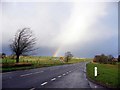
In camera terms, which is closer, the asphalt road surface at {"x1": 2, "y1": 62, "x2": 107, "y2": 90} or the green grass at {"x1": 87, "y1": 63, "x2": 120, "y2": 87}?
the asphalt road surface at {"x1": 2, "y1": 62, "x2": 107, "y2": 90}

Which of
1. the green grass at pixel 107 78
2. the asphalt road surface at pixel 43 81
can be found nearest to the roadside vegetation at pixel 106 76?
the green grass at pixel 107 78

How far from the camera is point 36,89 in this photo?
476 inches

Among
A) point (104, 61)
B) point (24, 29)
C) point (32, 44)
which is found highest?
point (24, 29)

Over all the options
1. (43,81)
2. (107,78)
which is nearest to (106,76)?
(107,78)

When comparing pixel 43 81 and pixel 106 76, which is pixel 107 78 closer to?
pixel 106 76

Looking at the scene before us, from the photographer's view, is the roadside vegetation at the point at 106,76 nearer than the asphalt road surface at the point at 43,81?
No

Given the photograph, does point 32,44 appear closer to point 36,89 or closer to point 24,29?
point 24,29

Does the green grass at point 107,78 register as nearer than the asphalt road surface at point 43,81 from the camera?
No

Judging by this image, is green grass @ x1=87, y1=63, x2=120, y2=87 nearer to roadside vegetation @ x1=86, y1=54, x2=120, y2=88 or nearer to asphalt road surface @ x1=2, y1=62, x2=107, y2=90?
roadside vegetation @ x1=86, y1=54, x2=120, y2=88

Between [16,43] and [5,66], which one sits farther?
[16,43]

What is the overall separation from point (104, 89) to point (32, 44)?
53.8 m

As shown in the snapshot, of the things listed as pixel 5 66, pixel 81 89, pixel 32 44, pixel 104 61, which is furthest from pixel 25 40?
pixel 81 89

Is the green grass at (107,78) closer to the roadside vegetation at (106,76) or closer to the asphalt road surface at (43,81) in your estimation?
the roadside vegetation at (106,76)

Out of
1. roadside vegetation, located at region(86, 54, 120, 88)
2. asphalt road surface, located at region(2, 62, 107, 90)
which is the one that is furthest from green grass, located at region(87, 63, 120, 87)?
asphalt road surface, located at region(2, 62, 107, 90)
